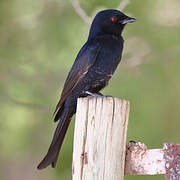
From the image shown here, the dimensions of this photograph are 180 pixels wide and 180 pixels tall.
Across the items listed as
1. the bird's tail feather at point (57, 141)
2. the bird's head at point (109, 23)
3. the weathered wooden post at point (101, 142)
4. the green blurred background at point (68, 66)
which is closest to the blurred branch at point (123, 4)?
the green blurred background at point (68, 66)

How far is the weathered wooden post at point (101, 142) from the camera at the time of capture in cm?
254

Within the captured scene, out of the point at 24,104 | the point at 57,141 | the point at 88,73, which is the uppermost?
the point at 24,104

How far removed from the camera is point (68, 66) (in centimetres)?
611

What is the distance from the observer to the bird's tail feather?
3325mm

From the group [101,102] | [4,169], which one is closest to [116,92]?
[4,169]

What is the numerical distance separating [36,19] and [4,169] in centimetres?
285

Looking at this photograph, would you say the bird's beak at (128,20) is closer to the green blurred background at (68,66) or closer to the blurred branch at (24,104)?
the green blurred background at (68,66)

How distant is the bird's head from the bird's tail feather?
3.07ft

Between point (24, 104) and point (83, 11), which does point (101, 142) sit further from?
point (24, 104)

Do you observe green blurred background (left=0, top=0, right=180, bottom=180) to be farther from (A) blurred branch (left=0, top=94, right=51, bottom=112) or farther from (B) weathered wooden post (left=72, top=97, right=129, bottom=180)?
(B) weathered wooden post (left=72, top=97, right=129, bottom=180)

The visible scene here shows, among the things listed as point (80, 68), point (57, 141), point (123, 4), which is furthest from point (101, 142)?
point (123, 4)

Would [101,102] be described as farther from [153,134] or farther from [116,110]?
[153,134]

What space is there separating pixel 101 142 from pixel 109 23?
2115mm

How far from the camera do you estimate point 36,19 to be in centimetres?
645
